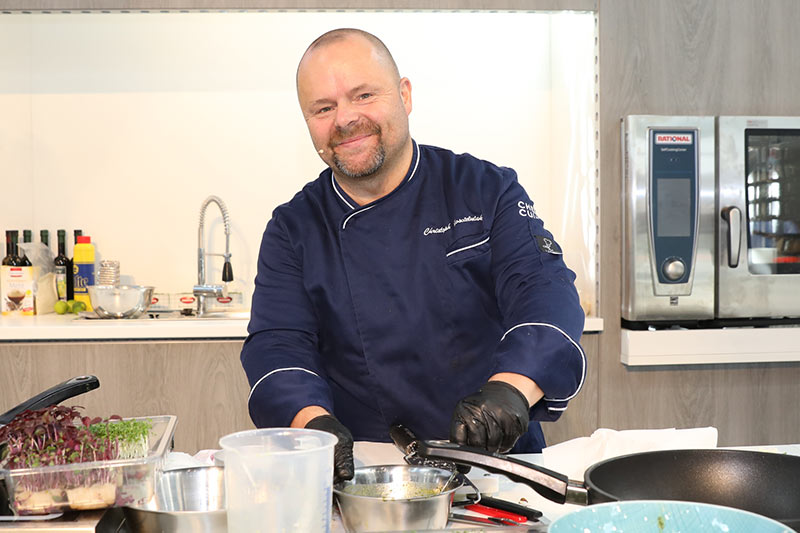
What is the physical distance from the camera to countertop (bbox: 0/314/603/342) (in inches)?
101

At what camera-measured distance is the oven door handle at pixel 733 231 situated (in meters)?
2.61

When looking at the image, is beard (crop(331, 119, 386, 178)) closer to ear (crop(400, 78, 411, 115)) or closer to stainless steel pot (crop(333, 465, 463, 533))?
ear (crop(400, 78, 411, 115))

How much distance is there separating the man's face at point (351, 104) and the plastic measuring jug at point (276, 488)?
33.4 inches

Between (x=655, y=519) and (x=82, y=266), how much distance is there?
2.78m

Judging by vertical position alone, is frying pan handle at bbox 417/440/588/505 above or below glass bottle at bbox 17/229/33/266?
below

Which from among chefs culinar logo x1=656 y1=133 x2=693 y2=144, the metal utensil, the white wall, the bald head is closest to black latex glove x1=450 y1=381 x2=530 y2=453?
the metal utensil

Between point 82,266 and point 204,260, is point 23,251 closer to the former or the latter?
point 82,266

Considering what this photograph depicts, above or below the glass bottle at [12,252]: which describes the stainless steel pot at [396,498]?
below

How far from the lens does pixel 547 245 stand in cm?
149

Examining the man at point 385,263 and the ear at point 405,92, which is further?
the ear at point 405,92

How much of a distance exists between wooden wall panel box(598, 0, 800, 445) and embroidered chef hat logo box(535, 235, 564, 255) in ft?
4.10

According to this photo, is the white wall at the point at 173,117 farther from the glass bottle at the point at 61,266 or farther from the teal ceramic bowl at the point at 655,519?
the teal ceramic bowl at the point at 655,519

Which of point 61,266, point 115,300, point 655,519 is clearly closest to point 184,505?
point 655,519

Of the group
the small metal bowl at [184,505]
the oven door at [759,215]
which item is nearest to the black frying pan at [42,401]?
the small metal bowl at [184,505]
